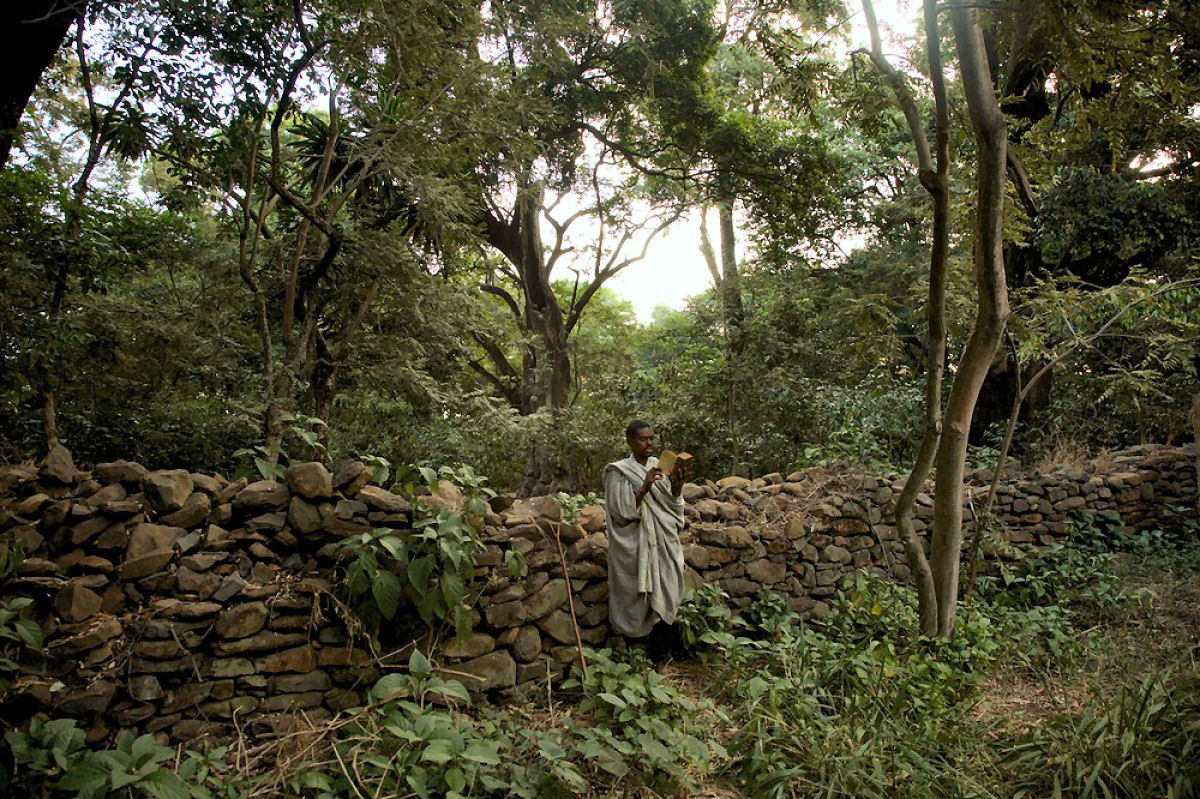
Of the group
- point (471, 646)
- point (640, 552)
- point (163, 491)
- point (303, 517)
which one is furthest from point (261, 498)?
point (640, 552)

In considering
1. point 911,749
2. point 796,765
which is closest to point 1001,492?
point 911,749

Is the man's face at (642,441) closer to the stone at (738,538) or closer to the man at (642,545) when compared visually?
the man at (642,545)

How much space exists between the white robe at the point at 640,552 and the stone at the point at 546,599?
0.98ft

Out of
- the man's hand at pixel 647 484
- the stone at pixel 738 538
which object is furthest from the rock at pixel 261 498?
the stone at pixel 738 538

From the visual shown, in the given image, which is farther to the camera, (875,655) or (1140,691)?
(875,655)

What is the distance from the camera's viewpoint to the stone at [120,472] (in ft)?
11.2

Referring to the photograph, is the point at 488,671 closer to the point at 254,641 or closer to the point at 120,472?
the point at 254,641

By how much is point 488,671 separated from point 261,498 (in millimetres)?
1533

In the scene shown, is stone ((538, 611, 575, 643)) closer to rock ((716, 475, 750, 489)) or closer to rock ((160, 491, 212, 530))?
rock ((160, 491, 212, 530))

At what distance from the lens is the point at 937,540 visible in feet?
14.5

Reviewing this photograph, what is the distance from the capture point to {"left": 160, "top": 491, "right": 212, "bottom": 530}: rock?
345cm

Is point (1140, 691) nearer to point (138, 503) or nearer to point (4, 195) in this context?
point (138, 503)

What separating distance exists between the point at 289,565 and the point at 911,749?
3.16 metres

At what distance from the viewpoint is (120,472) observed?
11.3 ft
